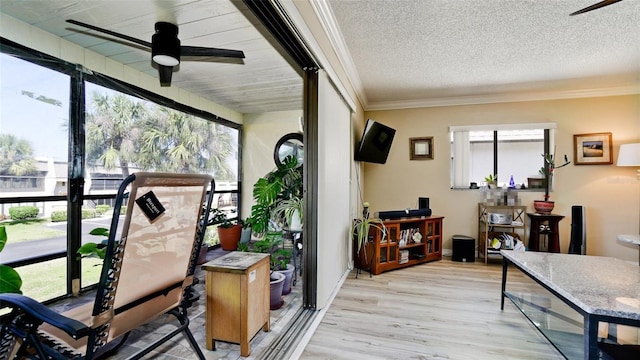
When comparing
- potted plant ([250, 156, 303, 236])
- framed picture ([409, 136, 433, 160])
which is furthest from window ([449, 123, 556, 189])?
potted plant ([250, 156, 303, 236])

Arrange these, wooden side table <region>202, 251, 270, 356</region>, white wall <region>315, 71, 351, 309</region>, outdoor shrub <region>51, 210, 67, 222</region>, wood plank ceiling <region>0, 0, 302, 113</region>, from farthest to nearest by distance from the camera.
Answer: white wall <region>315, 71, 351, 309</region> → outdoor shrub <region>51, 210, 67, 222</region> → wood plank ceiling <region>0, 0, 302, 113</region> → wooden side table <region>202, 251, 270, 356</region>

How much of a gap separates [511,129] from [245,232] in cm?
414

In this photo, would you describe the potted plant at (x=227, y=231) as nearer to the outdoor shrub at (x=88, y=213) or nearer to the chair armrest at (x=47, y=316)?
the outdoor shrub at (x=88, y=213)

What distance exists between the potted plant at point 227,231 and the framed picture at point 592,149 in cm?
483

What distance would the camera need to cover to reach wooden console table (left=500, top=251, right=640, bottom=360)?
1286 millimetres

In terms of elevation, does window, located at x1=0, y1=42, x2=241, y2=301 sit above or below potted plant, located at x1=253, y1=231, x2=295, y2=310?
above

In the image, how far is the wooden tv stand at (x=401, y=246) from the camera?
3.30 metres

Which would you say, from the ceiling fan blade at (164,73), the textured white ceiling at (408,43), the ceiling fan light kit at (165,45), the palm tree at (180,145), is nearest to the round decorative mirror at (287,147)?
the textured white ceiling at (408,43)

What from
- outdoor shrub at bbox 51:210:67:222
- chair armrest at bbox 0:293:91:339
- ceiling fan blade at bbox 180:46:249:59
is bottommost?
chair armrest at bbox 0:293:91:339

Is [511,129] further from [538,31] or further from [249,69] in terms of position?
[249,69]

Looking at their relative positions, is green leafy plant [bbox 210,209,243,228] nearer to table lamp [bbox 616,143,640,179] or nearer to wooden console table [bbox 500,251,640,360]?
wooden console table [bbox 500,251,640,360]

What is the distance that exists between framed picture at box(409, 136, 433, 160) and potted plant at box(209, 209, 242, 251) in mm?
3009

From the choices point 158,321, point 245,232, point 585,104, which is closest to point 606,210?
point 585,104

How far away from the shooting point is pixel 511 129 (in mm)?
4004
